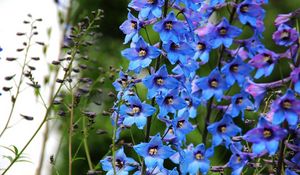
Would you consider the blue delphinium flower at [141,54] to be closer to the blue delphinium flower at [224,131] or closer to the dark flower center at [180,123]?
the dark flower center at [180,123]

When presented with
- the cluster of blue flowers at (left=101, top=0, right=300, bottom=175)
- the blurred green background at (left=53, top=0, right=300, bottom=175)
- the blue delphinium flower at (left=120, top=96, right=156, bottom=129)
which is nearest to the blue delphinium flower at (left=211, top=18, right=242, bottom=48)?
the cluster of blue flowers at (left=101, top=0, right=300, bottom=175)

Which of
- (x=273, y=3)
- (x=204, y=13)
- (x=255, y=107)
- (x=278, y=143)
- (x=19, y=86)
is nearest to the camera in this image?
(x=278, y=143)

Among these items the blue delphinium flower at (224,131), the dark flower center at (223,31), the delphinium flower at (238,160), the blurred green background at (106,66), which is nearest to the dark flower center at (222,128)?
the blue delphinium flower at (224,131)

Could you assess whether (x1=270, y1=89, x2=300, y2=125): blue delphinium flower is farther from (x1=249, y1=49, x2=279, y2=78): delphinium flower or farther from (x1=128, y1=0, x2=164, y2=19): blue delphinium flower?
(x1=128, y1=0, x2=164, y2=19): blue delphinium flower

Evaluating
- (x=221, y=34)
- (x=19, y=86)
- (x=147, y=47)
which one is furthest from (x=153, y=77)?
(x=19, y=86)

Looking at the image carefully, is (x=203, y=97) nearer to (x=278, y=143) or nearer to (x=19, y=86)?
(x=278, y=143)

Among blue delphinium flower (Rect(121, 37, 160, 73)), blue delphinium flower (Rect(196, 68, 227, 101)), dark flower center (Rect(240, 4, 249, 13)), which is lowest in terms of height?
blue delphinium flower (Rect(196, 68, 227, 101))

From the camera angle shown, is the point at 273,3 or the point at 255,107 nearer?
the point at 255,107
